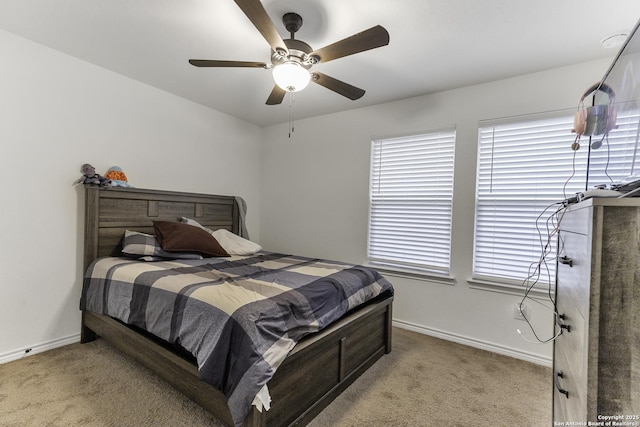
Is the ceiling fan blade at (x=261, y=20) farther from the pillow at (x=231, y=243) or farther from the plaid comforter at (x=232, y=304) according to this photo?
the pillow at (x=231, y=243)

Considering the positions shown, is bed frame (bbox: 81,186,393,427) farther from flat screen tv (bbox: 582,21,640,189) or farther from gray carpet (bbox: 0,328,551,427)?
flat screen tv (bbox: 582,21,640,189)

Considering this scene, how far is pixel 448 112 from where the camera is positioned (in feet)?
9.33

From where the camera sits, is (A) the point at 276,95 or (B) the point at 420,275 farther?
(B) the point at 420,275

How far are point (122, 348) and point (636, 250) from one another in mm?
2784

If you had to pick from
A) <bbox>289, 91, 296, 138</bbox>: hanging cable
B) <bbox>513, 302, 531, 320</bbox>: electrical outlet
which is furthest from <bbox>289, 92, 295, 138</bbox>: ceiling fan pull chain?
<bbox>513, 302, 531, 320</bbox>: electrical outlet

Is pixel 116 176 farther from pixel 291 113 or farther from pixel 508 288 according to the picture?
pixel 508 288

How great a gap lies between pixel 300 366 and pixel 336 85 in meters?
1.83

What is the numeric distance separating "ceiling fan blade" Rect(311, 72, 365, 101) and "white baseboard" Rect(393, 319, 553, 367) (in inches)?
92.9

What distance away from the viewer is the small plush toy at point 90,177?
247 centimetres

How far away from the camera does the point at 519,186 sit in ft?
8.23

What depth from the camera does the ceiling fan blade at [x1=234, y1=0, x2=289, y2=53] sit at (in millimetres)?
1325

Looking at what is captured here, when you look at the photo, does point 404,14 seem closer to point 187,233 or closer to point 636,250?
point 636,250

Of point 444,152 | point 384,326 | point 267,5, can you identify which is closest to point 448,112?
point 444,152

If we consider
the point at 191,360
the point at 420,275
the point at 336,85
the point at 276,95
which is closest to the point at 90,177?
the point at 276,95
